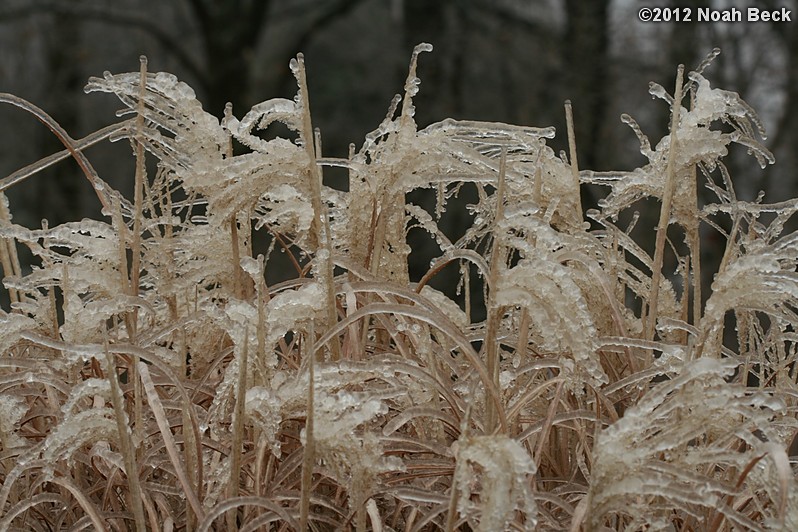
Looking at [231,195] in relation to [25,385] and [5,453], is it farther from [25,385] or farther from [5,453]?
[25,385]

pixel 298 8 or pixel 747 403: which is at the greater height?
pixel 298 8

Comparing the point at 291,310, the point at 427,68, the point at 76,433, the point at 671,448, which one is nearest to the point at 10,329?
the point at 76,433

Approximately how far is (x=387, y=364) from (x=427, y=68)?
767 cm

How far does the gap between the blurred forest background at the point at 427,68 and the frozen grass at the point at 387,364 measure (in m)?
5.68

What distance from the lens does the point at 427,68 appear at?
27.7 ft

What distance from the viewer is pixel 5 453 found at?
3.60ft

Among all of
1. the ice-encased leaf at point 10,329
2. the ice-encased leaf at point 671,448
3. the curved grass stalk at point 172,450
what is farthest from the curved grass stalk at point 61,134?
A: the ice-encased leaf at point 671,448

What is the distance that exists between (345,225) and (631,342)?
1.34 feet

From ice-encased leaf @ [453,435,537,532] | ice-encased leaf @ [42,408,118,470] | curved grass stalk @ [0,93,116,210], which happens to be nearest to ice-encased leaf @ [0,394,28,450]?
ice-encased leaf @ [42,408,118,470]

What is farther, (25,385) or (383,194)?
(25,385)

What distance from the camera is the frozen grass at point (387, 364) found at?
0.91m

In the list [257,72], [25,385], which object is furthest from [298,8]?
[25,385]

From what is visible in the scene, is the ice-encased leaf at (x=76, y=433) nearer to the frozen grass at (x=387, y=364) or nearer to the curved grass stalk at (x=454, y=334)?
the frozen grass at (x=387, y=364)

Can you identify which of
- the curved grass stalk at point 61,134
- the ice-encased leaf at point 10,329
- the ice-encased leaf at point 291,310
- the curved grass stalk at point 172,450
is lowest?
the curved grass stalk at point 172,450
